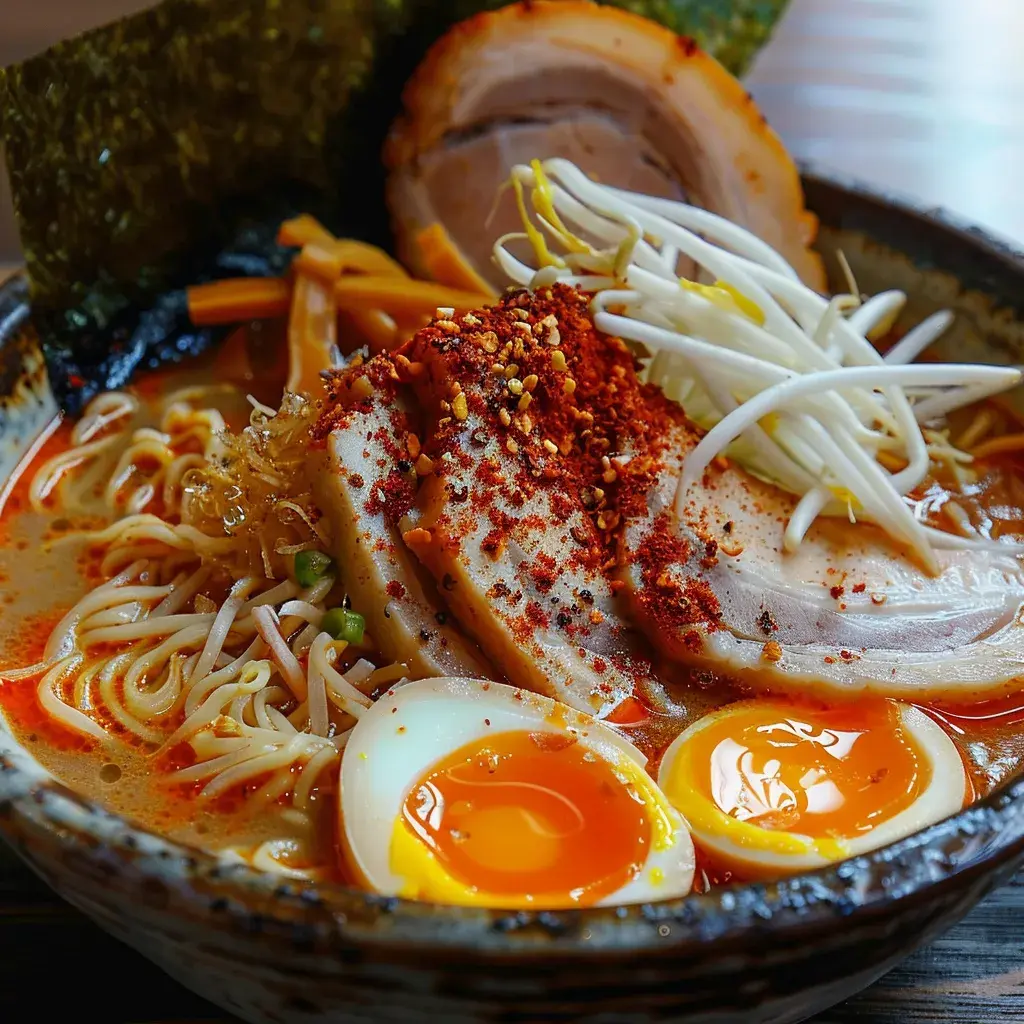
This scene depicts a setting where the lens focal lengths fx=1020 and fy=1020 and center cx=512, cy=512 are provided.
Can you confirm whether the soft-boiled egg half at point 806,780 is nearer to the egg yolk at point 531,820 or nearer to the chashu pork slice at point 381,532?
the egg yolk at point 531,820

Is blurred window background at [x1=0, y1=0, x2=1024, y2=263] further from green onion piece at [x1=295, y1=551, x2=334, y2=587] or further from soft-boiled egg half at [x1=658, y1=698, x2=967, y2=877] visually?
soft-boiled egg half at [x1=658, y1=698, x2=967, y2=877]

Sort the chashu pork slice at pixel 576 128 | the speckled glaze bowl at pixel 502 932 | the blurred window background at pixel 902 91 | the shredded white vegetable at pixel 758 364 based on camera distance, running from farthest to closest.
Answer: the blurred window background at pixel 902 91, the chashu pork slice at pixel 576 128, the shredded white vegetable at pixel 758 364, the speckled glaze bowl at pixel 502 932

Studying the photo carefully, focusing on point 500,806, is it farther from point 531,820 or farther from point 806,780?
point 806,780

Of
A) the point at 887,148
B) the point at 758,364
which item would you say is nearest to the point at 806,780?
the point at 758,364

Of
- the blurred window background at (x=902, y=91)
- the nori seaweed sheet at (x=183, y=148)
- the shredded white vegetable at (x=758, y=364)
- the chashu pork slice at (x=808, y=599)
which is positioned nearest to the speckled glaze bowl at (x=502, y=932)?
the chashu pork slice at (x=808, y=599)

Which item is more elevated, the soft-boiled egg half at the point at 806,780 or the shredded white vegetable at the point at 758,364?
the shredded white vegetable at the point at 758,364

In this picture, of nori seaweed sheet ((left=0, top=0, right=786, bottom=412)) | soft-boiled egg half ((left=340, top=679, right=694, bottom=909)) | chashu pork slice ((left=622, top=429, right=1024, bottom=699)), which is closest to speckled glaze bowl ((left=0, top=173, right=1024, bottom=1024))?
soft-boiled egg half ((left=340, top=679, right=694, bottom=909))
